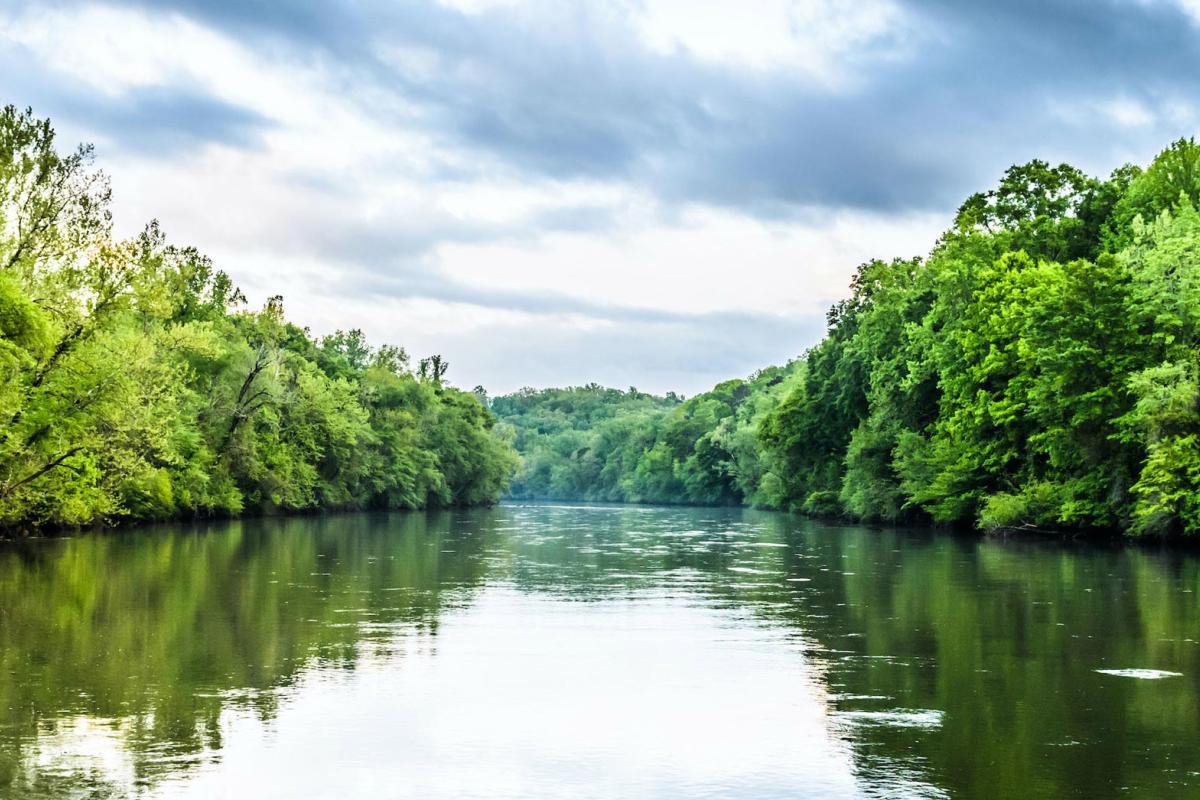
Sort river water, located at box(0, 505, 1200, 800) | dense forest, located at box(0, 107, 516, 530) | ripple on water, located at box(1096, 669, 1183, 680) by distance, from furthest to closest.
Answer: dense forest, located at box(0, 107, 516, 530), ripple on water, located at box(1096, 669, 1183, 680), river water, located at box(0, 505, 1200, 800)

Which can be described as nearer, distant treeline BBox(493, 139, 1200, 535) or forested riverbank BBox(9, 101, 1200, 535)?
forested riverbank BBox(9, 101, 1200, 535)

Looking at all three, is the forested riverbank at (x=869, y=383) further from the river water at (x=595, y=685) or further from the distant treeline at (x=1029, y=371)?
the river water at (x=595, y=685)

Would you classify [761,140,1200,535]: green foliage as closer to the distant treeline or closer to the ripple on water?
the distant treeline

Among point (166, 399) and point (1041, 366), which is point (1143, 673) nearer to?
point (1041, 366)

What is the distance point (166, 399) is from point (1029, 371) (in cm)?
3849

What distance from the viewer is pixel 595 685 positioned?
17.3 meters

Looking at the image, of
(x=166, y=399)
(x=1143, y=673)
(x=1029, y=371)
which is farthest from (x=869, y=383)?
(x=1143, y=673)

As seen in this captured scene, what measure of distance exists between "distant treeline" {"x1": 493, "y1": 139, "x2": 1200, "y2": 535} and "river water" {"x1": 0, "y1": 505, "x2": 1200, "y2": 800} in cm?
1707

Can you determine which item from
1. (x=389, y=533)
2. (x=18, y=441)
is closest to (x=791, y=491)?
(x=389, y=533)

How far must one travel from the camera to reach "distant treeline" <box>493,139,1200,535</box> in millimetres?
50031

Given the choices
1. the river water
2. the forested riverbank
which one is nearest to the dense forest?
the forested riverbank

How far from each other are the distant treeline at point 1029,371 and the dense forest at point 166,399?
3381 cm

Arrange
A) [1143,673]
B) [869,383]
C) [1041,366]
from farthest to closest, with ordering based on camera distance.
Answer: [869,383] < [1041,366] < [1143,673]

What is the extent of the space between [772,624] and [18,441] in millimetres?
29983
